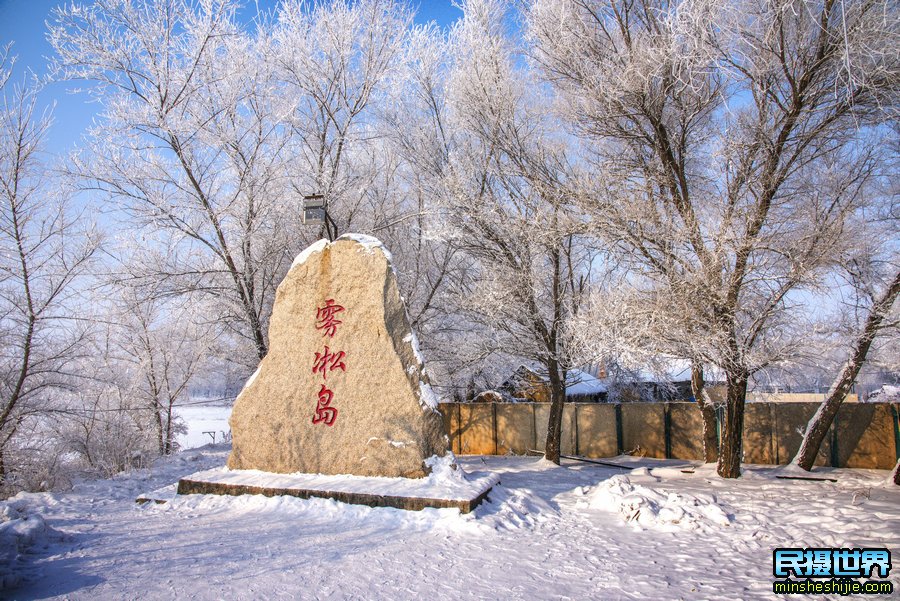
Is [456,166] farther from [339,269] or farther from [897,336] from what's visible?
[897,336]

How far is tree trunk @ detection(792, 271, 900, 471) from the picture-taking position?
7691 mm

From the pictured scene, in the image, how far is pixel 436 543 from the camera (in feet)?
15.6

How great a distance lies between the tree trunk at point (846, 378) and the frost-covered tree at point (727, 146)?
1064 mm

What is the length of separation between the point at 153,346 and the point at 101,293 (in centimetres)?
703

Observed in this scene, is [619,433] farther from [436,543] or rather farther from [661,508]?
[436,543]

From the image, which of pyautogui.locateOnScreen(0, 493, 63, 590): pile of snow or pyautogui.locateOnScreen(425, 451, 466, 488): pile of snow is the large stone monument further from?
pyautogui.locateOnScreen(0, 493, 63, 590): pile of snow

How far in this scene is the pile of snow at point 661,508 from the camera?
5.56m

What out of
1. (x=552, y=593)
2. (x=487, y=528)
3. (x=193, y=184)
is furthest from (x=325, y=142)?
(x=552, y=593)

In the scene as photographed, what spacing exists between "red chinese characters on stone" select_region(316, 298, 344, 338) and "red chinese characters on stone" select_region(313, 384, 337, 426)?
735 millimetres

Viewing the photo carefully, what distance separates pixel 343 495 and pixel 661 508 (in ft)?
11.8

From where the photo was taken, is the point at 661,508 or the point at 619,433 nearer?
the point at 661,508

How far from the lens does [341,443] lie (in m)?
6.41

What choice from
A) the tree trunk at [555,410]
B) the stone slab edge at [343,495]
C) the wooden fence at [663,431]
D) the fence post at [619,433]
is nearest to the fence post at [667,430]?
the wooden fence at [663,431]

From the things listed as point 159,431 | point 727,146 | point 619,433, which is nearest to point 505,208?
point 727,146
